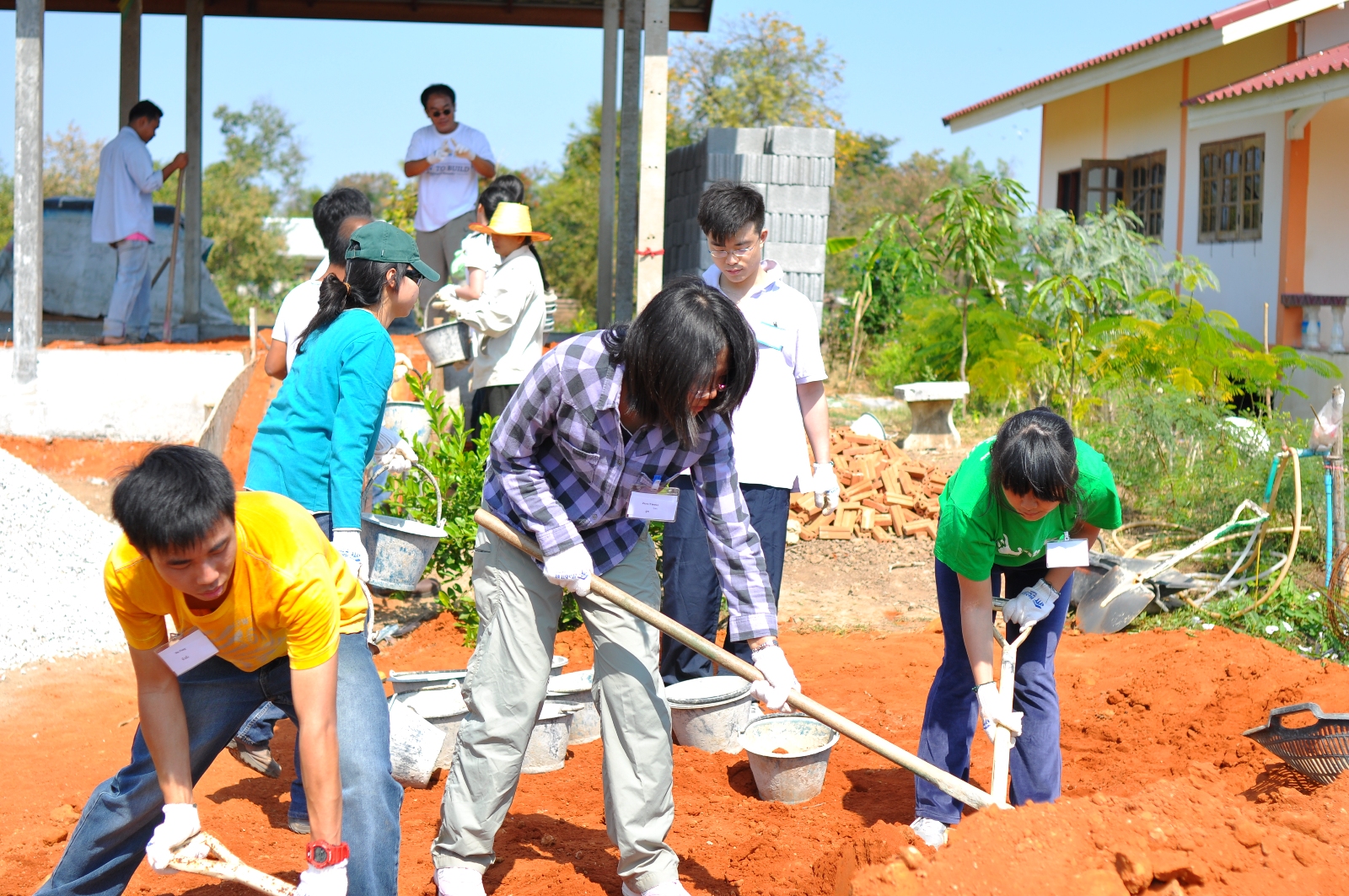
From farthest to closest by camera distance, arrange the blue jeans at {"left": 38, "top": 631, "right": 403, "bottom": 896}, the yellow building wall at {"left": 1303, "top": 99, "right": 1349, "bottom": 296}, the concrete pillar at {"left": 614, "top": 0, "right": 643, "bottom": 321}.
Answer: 1. the yellow building wall at {"left": 1303, "top": 99, "right": 1349, "bottom": 296}
2. the concrete pillar at {"left": 614, "top": 0, "right": 643, "bottom": 321}
3. the blue jeans at {"left": 38, "top": 631, "right": 403, "bottom": 896}

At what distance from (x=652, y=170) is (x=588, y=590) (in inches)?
155

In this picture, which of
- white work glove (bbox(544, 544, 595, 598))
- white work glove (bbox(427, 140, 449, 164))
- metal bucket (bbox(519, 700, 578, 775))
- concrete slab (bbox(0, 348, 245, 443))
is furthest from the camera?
white work glove (bbox(427, 140, 449, 164))

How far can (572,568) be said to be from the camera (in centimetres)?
284

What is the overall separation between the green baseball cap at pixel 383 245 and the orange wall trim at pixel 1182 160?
1210 centimetres

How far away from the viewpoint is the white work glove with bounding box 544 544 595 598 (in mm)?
2842

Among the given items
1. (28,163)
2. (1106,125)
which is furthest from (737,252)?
(1106,125)

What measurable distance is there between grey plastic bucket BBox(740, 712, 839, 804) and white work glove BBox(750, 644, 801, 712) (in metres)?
0.83

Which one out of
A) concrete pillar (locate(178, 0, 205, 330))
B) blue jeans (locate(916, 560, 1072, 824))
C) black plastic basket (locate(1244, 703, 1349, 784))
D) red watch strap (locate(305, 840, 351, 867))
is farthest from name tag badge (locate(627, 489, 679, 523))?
concrete pillar (locate(178, 0, 205, 330))

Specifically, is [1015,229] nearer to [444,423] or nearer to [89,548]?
[444,423]

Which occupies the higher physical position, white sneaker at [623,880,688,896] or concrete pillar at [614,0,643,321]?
concrete pillar at [614,0,643,321]

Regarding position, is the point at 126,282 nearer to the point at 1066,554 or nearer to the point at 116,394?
the point at 116,394

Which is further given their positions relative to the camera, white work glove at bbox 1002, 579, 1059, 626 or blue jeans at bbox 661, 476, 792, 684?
blue jeans at bbox 661, 476, 792, 684

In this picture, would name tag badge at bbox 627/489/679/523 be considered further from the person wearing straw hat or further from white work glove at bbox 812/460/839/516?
the person wearing straw hat

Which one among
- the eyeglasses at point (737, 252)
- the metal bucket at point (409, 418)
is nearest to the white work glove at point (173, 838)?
the eyeglasses at point (737, 252)
